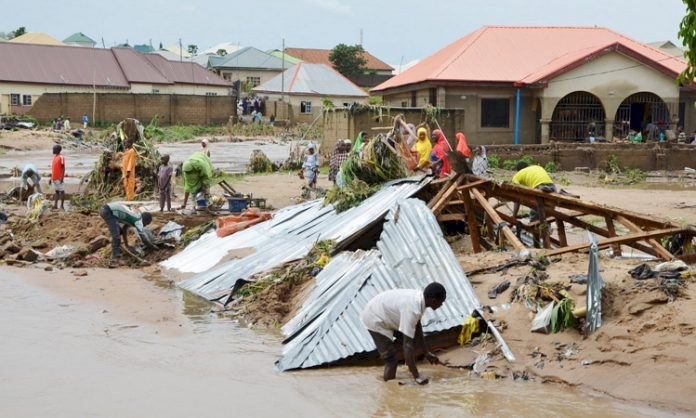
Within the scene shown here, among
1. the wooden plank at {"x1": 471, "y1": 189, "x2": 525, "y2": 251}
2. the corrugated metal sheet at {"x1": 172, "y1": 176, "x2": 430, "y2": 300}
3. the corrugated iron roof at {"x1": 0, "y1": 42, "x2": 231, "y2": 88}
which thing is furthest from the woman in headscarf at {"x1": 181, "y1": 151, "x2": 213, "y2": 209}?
the corrugated iron roof at {"x1": 0, "y1": 42, "x2": 231, "y2": 88}

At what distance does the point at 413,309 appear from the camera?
7.76 m

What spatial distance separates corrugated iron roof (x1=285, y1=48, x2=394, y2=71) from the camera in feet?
297

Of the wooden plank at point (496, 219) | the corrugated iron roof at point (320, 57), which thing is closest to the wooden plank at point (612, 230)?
the wooden plank at point (496, 219)

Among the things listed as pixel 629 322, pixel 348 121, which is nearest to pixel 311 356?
pixel 629 322

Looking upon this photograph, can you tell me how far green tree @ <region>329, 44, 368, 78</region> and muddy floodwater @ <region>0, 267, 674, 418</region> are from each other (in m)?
69.8

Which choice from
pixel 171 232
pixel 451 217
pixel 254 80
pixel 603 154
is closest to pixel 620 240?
pixel 451 217

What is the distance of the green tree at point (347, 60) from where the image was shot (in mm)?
80312

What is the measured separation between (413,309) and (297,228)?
5792mm

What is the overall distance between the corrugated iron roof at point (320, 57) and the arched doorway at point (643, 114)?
5492 cm

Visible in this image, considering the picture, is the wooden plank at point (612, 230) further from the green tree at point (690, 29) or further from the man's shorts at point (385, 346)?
the man's shorts at point (385, 346)

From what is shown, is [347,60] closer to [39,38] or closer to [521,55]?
[39,38]

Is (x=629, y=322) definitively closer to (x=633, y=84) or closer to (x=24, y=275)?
(x=24, y=275)

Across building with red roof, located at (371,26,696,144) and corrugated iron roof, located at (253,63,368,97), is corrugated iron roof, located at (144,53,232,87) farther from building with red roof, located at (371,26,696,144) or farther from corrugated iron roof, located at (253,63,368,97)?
building with red roof, located at (371,26,696,144)

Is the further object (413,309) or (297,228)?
(297,228)
